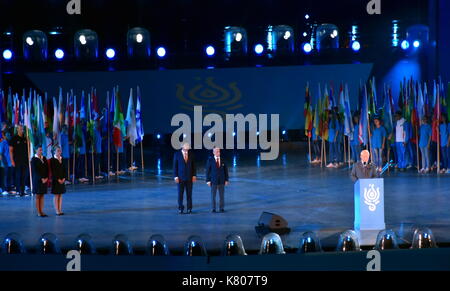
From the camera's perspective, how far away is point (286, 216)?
15.7 meters

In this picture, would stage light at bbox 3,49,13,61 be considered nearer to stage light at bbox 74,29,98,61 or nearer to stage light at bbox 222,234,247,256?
stage light at bbox 74,29,98,61

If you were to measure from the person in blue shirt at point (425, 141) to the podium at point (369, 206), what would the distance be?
9.03 m

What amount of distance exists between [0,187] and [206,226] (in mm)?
7170

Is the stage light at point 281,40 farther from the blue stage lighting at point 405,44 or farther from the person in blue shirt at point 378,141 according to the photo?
the person in blue shirt at point 378,141

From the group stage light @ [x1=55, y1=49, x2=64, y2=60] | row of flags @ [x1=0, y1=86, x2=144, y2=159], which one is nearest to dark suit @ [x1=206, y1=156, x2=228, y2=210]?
row of flags @ [x1=0, y1=86, x2=144, y2=159]

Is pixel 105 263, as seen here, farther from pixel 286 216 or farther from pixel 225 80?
pixel 225 80

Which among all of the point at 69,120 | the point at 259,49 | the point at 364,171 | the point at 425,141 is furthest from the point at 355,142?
the point at 364,171

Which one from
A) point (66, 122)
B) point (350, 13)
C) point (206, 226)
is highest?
point (350, 13)

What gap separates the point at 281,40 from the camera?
28.8 metres

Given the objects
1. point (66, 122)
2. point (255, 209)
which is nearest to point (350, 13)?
point (66, 122)

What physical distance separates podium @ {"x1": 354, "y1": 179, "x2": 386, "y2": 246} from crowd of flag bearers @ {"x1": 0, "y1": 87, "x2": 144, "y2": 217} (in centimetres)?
594

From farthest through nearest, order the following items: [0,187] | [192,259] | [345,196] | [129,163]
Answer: [129,163] → [0,187] → [345,196] → [192,259]

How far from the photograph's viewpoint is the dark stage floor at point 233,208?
→ 14.0m

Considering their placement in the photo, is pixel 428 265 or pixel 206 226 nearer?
pixel 428 265
